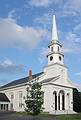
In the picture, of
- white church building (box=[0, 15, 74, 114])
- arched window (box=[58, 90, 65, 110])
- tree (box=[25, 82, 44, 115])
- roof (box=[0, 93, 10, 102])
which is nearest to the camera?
tree (box=[25, 82, 44, 115])

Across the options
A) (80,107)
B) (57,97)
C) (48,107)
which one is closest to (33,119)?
(48,107)

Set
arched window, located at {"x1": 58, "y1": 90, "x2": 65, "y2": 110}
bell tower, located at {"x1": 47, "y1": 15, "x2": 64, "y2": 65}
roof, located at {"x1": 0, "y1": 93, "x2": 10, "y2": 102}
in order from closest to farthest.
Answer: arched window, located at {"x1": 58, "y1": 90, "x2": 65, "y2": 110}
bell tower, located at {"x1": 47, "y1": 15, "x2": 64, "y2": 65}
roof, located at {"x1": 0, "y1": 93, "x2": 10, "y2": 102}

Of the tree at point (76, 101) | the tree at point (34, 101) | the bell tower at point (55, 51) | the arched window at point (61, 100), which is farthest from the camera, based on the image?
the tree at point (76, 101)

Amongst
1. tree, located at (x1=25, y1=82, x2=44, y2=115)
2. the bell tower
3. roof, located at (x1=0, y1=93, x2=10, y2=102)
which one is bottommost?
tree, located at (x1=25, y1=82, x2=44, y2=115)

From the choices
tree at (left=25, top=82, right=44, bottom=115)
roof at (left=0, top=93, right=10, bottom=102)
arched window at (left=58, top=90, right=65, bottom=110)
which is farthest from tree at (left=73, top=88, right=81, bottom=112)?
tree at (left=25, top=82, right=44, bottom=115)

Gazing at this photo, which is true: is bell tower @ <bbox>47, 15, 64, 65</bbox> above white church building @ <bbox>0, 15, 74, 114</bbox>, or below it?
above

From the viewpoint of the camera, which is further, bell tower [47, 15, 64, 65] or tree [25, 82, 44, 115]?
bell tower [47, 15, 64, 65]

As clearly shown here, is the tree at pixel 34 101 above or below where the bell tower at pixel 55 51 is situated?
below

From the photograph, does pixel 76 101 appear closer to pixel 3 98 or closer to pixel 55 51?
pixel 55 51

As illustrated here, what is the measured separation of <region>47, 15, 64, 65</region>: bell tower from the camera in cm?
7606

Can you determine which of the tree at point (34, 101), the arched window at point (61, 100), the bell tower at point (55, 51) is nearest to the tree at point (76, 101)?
the arched window at point (61, 100)

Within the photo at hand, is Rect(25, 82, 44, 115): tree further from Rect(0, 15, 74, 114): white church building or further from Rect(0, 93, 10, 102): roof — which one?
Rect(0, 93, 10, 102): roof

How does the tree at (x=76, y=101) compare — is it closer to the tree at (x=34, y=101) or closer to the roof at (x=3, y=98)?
the roof at (x=3, y=98)

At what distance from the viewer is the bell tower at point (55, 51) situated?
7606 cm
